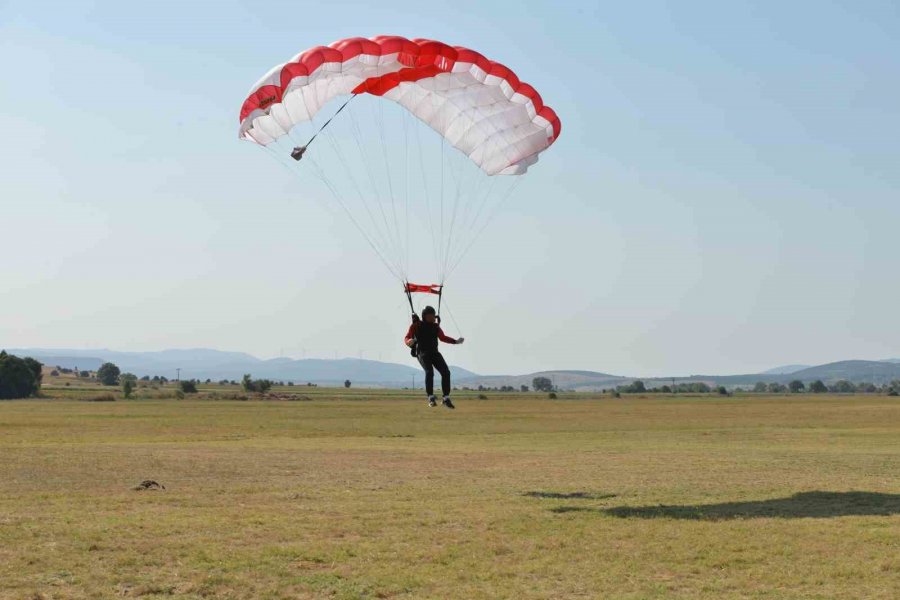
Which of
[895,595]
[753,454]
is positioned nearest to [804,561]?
[895,595]

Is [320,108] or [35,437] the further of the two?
[35,437]

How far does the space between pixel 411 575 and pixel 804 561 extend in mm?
5248

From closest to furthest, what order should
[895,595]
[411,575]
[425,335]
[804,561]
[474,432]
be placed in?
[895,595], [411,575], [804,561], [425,335], [474,432]

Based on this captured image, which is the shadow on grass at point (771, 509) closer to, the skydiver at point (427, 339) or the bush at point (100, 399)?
the skydiver at point (427, 339)

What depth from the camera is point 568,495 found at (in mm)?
19688

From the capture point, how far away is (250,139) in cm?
2103

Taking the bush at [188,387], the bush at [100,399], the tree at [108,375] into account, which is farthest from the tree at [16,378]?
the tree at [108,375]

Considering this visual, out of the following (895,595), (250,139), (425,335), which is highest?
(250,139)

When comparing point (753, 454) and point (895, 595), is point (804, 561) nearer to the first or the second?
point (895, 595)

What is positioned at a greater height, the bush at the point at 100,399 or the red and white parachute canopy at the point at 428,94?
the red and white parachute canopy at the point at 428,94

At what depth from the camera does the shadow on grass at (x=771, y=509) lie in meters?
16.8

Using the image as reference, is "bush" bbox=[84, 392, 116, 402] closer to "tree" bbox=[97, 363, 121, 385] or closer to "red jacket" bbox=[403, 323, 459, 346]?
"tree" bbox=[97, 363, 121, 385]

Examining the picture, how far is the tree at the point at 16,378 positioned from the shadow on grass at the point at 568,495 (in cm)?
10185

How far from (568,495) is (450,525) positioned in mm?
4560
